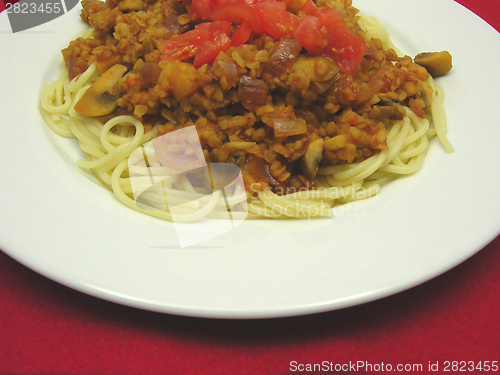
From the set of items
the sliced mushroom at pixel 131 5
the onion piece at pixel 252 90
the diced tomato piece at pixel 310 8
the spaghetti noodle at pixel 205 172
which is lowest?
the spaghetti noodle at pixel 205 172

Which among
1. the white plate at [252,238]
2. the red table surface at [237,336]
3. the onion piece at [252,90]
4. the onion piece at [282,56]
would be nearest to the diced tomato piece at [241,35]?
the onion piece at [282,56]

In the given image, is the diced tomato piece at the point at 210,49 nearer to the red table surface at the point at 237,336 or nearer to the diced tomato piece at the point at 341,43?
the diced tomato piece at the point at 341,43

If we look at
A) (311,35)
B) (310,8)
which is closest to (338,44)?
(311,35)

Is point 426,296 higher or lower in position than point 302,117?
lower

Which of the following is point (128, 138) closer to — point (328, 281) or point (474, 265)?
point (328, 281)

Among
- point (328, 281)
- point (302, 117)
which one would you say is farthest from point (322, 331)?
point (302, 117)

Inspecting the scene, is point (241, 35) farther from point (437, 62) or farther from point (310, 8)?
point (437, 62)
